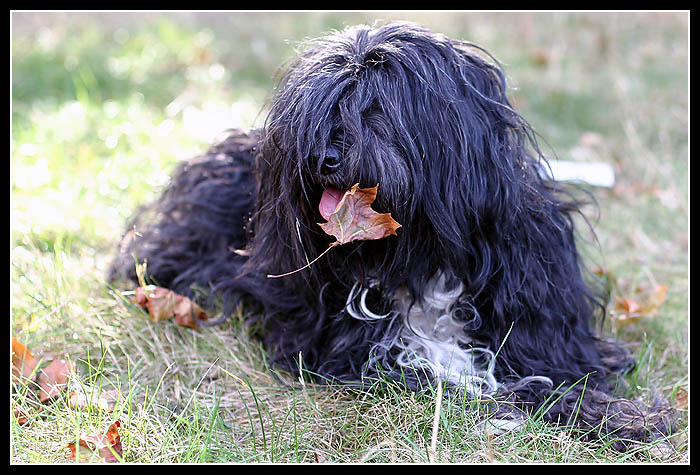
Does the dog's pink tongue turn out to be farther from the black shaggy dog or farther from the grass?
the grass

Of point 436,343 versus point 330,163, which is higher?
point 330,163

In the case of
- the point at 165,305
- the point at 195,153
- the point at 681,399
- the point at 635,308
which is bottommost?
the point at 681,399

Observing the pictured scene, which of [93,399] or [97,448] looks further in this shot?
[93,399]

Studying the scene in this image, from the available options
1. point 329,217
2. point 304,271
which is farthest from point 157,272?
point 329,217

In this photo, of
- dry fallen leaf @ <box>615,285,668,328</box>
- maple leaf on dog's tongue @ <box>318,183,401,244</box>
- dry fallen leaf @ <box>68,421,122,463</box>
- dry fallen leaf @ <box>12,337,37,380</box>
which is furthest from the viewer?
dry fallen leaf @ <box>615,285,668,328</box>

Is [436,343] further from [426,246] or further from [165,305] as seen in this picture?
[165,305]

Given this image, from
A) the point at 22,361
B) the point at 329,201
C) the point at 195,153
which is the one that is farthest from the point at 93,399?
the point at 195,153

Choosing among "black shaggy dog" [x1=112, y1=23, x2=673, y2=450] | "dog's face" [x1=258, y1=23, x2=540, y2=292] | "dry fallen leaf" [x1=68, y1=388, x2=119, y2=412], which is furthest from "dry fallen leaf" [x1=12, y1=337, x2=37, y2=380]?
"dog's face" [x1=258, y1=23, x2=540, y2=292]

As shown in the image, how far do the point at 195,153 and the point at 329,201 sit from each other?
7.50 feet

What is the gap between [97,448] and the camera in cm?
219

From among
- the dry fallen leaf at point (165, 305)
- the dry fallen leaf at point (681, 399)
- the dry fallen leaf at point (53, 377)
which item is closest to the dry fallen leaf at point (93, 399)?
the dry fallen leaf at point (53, 377)

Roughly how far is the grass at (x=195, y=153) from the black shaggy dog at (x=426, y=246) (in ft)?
0.46

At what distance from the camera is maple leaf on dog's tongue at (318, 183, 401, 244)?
2047mm
